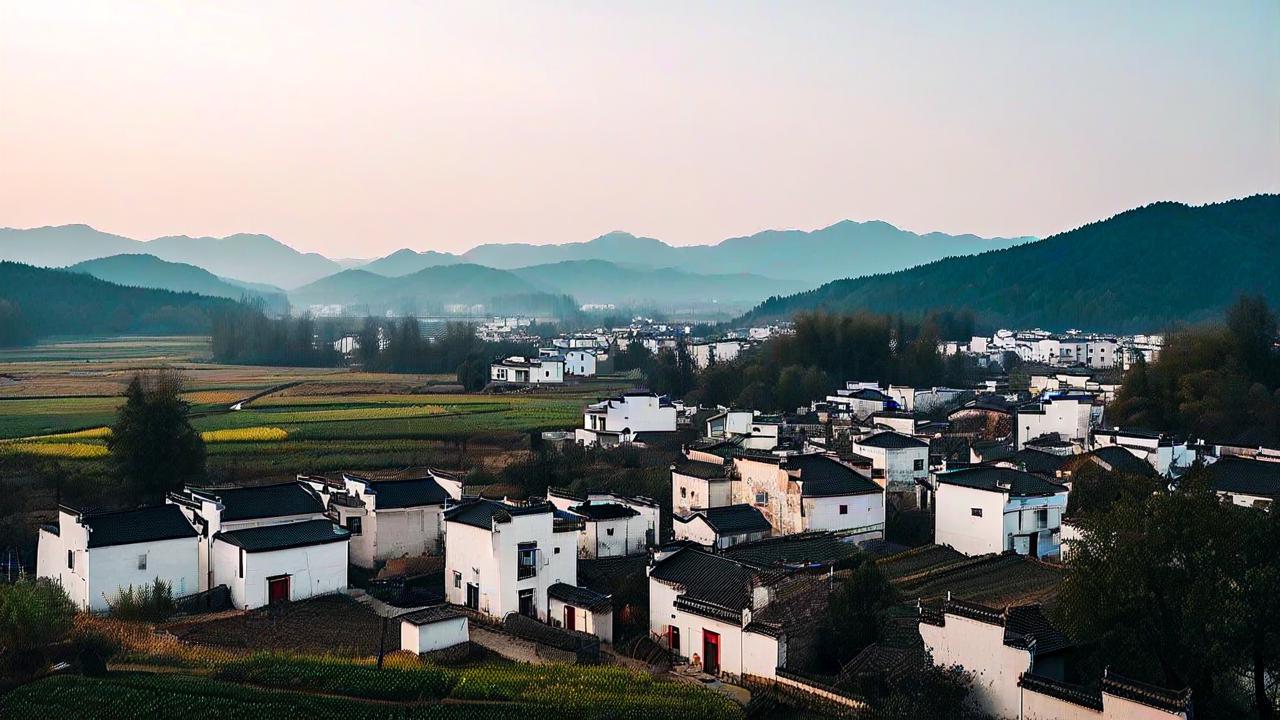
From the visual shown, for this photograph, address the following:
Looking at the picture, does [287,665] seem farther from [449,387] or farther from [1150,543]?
[449,387]

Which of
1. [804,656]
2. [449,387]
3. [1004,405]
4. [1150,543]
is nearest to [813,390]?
[1004,405]

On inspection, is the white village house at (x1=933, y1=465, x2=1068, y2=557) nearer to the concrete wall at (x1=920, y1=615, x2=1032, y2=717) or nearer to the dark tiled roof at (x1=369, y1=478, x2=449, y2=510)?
the concrete wall at (x1=920, y1=615, x2=1032, y2=717)

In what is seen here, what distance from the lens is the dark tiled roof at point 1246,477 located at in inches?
826

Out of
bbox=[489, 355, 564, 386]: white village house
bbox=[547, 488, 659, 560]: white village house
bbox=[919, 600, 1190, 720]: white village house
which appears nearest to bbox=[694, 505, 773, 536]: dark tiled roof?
bbox=[547, 488, 659, 560]: white village house

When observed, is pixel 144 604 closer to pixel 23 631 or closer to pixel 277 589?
pixel 277 589

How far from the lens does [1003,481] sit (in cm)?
2027

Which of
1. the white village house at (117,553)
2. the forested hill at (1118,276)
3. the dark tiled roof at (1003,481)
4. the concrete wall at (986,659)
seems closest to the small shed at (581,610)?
the concrete wall at (986,659)

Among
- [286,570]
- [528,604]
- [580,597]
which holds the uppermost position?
[286,570]

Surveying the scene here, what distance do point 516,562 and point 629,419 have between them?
17.3 meters

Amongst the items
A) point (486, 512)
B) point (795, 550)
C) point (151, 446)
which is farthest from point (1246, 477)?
point (151, 446)

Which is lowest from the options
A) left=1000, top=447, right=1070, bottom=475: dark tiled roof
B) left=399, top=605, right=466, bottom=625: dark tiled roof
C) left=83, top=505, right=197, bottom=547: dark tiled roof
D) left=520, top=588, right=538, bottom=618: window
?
left=520, top=588, right=538, bottom=618: window

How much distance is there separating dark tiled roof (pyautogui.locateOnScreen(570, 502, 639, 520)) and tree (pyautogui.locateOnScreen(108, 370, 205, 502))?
30.4 ft

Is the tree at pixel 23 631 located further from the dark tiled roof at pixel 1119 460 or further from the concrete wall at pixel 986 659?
the dark tiled roof at pixel 1119 460

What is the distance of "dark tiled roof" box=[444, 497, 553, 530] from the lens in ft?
54.1
